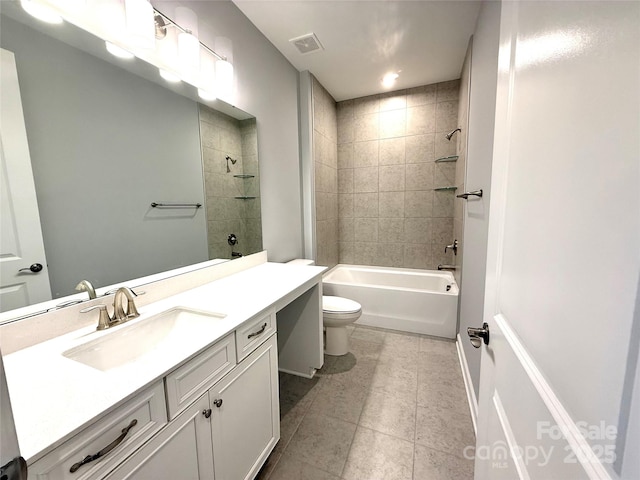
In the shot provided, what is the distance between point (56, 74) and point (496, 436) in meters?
1.86

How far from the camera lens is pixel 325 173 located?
3.04 meters

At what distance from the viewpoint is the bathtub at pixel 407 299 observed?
2510mm

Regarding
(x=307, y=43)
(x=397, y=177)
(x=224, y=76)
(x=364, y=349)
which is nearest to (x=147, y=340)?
(x=224, y=76)

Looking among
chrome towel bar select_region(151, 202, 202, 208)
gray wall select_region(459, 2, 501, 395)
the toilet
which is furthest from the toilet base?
chrome towel bar select_region(151, 202, 202, 208)

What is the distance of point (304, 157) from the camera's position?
265 cm

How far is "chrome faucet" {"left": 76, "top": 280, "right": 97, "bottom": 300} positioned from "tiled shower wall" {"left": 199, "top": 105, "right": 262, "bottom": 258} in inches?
26.6

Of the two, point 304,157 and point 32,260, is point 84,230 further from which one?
point 304,157

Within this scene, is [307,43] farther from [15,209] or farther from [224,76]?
[15,209]

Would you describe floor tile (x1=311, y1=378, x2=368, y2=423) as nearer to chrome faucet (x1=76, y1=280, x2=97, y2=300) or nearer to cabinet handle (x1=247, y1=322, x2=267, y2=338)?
cabinet handle (x1=247, y1=322, x2=267, y2=338)

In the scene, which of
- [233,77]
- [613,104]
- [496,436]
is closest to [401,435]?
[496,436]

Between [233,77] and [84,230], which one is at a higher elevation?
[233,77]

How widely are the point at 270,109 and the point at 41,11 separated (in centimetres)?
141

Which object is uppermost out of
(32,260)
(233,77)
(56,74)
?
(233,77)

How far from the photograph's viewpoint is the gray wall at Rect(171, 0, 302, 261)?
171 centimetres
